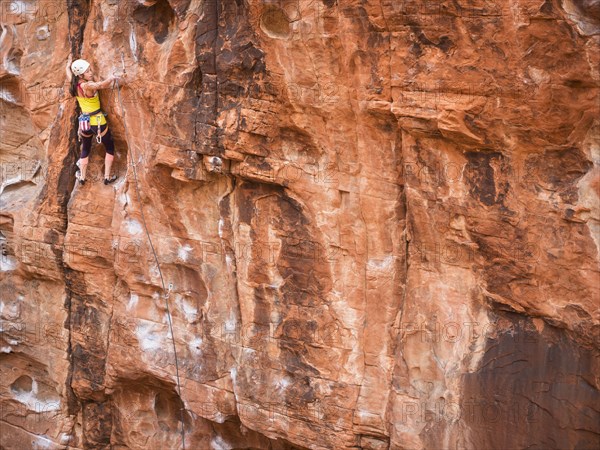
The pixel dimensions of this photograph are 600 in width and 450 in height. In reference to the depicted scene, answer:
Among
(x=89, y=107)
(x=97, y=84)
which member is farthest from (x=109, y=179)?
(x=97, y=84)

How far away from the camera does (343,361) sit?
7664mm

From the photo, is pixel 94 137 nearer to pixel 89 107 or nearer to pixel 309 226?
pixel 89 107

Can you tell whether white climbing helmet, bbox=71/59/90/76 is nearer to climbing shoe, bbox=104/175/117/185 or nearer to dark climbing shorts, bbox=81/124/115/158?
dark climbing shorts, bbox=81/124/115/158

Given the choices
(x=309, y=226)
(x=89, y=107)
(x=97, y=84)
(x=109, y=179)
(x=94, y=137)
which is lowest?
(x=309, y=226)

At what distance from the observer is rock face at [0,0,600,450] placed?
6383 millimetres

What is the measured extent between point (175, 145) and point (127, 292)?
179cm

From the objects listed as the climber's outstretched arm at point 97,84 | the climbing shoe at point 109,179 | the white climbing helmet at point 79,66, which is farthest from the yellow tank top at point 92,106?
the climbing shoe at point 109,179

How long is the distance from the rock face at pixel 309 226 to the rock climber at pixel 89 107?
0.14 meters

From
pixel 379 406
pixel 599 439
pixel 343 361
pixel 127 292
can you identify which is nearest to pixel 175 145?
pixel 127 292

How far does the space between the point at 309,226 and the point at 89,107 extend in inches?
98.1

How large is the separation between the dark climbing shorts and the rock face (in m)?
0.11

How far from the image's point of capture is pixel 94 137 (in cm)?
864

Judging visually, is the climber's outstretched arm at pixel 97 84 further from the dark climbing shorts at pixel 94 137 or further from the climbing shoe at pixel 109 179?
the climbing shoe at pixel 109 179

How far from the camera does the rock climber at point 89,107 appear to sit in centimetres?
827
